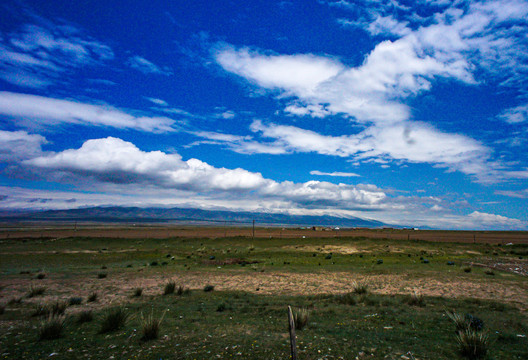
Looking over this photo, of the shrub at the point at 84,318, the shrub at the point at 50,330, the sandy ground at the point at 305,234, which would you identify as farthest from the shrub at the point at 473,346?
the sandy ground at the point at 305,234

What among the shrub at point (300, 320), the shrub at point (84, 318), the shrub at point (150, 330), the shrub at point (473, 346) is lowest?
the shrub at point (84, 318)

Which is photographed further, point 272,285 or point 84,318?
point 272,285

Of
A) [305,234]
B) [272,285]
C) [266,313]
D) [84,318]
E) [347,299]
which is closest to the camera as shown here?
[84,318]

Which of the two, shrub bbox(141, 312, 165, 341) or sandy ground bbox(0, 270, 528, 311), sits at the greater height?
shrub bbox(141, 312, 165, 341)

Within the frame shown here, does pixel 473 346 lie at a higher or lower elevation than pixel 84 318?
higher

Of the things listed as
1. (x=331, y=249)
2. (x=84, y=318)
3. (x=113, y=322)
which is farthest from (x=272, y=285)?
(x=331, y=249)

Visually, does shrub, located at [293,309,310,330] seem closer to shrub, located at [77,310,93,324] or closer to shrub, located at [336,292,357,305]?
shrub, located at [336,292,357,305]

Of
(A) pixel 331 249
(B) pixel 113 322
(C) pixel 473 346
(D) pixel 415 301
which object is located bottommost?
(A) pixel 331 249

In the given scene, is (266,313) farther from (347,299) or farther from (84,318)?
(84,318)

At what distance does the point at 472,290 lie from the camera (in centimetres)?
1703

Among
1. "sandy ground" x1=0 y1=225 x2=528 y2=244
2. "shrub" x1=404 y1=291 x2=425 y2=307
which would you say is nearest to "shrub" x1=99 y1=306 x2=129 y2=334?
"shrub" x1=404 y1=291 x2=425 y2=307

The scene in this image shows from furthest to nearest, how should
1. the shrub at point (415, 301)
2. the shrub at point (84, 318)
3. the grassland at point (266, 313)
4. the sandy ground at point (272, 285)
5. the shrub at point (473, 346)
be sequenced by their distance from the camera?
the sandy ground at point (272, 285)
the shrub at point (415, 301)
the shrub at point (84, 318)
the grassland at point (266, 313)
the shrub at point (473, 346)

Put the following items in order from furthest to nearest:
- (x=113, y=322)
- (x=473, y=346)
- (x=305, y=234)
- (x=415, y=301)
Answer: (x=305, y=234) → (x=415, y=301) → (x=113, y=322) → (x=473, y=346)

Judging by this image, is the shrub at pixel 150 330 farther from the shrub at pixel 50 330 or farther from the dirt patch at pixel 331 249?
the dirt patch at pixel 331 249
